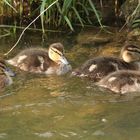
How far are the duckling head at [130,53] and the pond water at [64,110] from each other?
46 cm

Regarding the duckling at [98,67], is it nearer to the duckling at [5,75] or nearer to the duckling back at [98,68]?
the duckling back at [98,68]

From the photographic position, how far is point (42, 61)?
6.91 metres

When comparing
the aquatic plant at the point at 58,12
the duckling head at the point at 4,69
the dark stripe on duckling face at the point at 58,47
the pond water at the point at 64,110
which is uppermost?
the aquatic plant at the point at 58,12

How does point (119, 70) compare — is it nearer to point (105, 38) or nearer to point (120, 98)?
point (120, 98)

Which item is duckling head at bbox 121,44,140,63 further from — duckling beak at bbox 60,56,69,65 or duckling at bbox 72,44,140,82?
duckling beak at bbox 60,56,69,65

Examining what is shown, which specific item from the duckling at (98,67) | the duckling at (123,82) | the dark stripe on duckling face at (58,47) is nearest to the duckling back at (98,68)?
the duckling at (98,67)

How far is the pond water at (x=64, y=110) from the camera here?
526cm

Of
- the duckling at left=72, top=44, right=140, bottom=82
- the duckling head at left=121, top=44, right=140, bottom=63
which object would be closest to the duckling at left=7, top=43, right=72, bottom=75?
the duckling at left=72, top=44, right=140, bottom=82

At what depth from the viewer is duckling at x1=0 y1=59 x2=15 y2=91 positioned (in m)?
6.30

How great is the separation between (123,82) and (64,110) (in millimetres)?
716

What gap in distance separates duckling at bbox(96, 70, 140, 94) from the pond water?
64 millimetres

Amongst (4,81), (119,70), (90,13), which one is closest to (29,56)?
(4,81)

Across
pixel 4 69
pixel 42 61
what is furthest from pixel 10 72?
pixel 42 61

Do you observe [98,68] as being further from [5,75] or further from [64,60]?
[5,75]
